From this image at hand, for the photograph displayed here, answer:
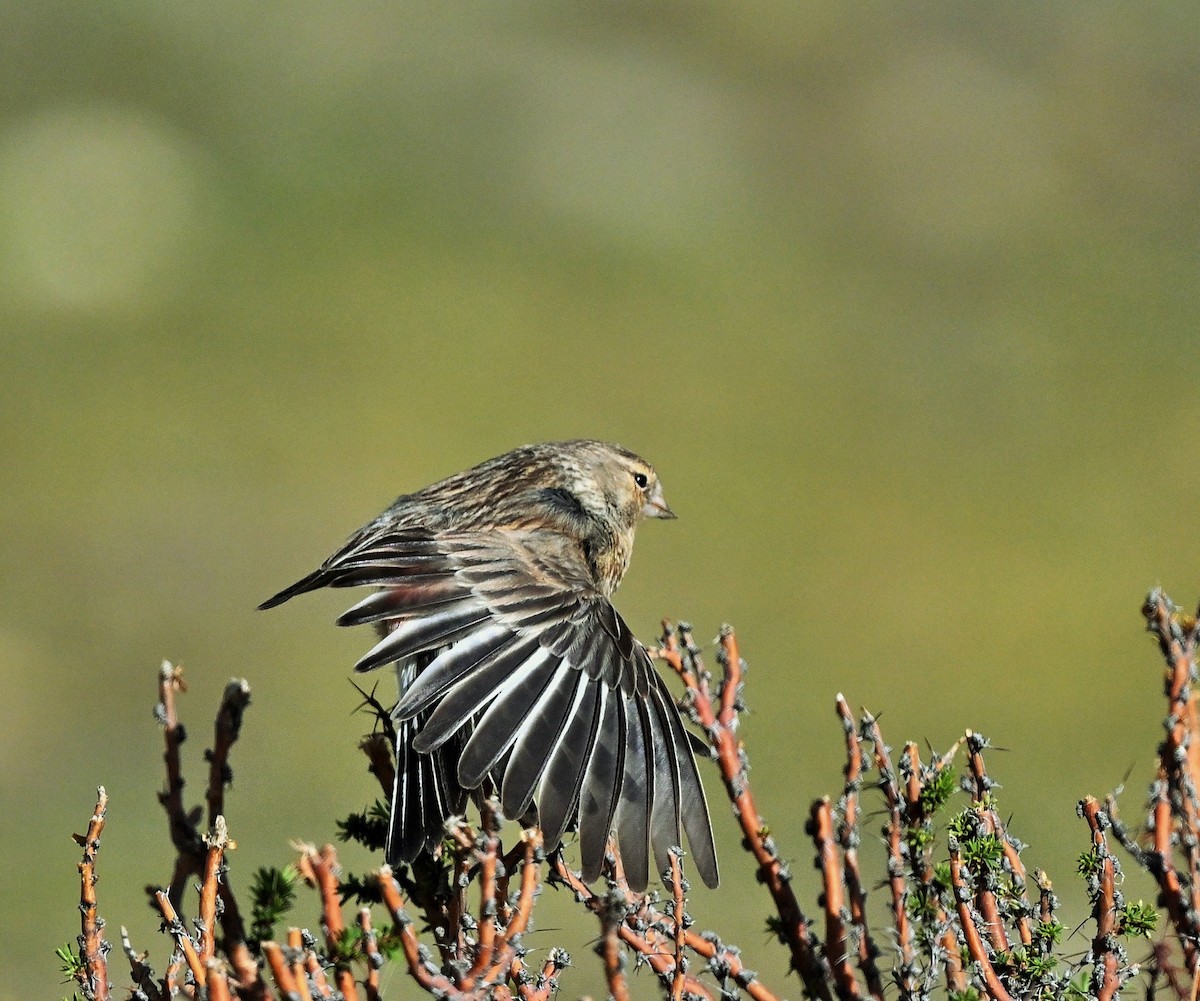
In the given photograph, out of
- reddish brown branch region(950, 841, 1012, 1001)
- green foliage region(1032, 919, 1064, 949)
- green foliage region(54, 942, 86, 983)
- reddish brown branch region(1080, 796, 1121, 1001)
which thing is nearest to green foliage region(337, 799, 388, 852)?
green foliage region(54, 942, 86, 983)

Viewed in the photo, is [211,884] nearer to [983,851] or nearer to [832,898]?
[832,898]

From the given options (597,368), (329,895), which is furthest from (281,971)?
(597,368)

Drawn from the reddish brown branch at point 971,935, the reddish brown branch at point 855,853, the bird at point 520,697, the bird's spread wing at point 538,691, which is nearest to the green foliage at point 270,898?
the bird at point 520,697

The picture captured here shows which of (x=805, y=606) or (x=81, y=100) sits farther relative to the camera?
(x=81, y=100)

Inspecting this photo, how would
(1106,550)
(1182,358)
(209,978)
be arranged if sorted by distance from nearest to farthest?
1. (209,978)
2. (1106,550)
3. (1182,358)

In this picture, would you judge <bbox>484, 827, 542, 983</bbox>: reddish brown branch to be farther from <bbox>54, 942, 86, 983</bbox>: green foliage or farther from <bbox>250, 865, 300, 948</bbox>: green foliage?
<bbox>54, 942, 86, 983</bbox>: green foliage

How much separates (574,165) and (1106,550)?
10261mm

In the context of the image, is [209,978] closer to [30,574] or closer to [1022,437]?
[30,574]

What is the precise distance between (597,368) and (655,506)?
1107cm

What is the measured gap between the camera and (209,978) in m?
2.73

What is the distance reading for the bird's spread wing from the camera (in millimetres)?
3832

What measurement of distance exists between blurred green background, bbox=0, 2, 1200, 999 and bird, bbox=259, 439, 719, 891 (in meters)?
3.91

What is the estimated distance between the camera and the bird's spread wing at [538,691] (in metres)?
3.83

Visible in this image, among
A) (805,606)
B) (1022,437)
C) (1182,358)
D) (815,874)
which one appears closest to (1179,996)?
(815,874)
